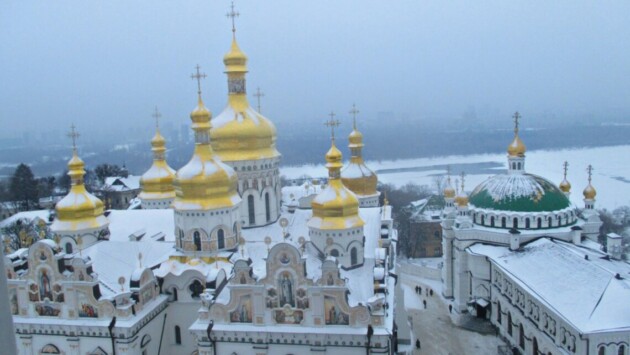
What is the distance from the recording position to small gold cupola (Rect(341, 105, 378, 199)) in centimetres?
2347

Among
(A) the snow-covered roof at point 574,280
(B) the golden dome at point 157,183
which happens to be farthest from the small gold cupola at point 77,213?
(A) the snow-covered roof at point 574,280

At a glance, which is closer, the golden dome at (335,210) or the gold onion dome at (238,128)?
the golden dome at (335,210)

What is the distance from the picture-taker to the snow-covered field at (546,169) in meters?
49.1

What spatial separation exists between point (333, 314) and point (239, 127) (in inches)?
335

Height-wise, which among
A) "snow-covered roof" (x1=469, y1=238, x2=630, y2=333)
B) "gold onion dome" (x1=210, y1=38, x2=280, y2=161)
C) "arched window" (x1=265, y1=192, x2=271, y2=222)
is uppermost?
"gold onion dome" (x1=210, y1=38, x2=280, y2=161)

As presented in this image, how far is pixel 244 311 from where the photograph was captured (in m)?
13.1

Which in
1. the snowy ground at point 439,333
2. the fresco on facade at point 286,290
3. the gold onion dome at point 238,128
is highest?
the gold onion dome at point 238,128

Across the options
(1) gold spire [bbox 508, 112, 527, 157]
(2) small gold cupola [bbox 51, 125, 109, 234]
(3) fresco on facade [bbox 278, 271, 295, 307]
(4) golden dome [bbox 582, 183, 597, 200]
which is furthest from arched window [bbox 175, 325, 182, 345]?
(4) golden dome [bbox 582, 183, 597, 200]

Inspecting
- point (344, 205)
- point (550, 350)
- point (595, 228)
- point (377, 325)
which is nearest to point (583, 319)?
point (550, 350)

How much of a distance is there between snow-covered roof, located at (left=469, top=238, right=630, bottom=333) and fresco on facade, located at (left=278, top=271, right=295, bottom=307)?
7.37m

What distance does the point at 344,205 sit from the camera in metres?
15.3

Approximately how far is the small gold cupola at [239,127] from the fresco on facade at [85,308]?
674 cm

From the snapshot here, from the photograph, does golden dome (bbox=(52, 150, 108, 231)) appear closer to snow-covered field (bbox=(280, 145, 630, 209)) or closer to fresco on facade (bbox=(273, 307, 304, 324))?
fresco on facade (bbox=(273, 307, 304, 324))

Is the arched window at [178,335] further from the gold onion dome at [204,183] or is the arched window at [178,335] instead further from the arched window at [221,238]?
the gold onion dome at [204,183]
